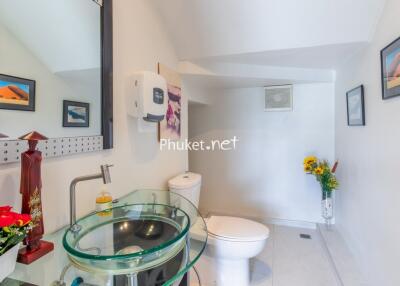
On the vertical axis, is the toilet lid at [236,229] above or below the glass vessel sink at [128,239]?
below

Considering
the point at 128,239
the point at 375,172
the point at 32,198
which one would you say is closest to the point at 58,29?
the point at 32,198

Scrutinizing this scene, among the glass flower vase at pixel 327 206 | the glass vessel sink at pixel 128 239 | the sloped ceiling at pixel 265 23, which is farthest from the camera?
the glass flower vase at pixel 327 206

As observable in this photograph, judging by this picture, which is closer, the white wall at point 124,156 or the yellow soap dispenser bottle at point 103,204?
the white wall at point 124,156

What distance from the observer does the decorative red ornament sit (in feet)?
2.41

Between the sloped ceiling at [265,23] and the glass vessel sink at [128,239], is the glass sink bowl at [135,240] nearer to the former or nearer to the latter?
the glass vessel sink at [128,239]

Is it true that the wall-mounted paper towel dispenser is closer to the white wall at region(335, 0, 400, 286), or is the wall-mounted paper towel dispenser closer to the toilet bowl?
the toilet bowl

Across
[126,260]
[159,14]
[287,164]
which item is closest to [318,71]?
[287,164]

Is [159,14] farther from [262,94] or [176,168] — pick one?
[262,94]

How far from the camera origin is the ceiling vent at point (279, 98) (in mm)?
2713

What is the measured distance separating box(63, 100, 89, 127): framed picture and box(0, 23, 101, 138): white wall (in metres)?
0.02

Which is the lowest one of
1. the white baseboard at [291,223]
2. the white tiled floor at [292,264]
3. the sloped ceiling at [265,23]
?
the white tiled floor at [292,264]

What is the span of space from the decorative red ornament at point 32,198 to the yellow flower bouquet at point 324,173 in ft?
7.95

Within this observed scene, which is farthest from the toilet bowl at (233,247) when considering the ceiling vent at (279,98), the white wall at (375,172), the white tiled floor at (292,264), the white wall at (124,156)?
the ceiling vent at (279,98)

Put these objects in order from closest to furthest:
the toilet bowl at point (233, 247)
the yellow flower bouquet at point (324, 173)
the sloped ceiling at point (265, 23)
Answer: the sloped ceiling at point (265, 23), the toilet bowl at point (233, 247), the yellow flower bouquet at point (324, 173)
